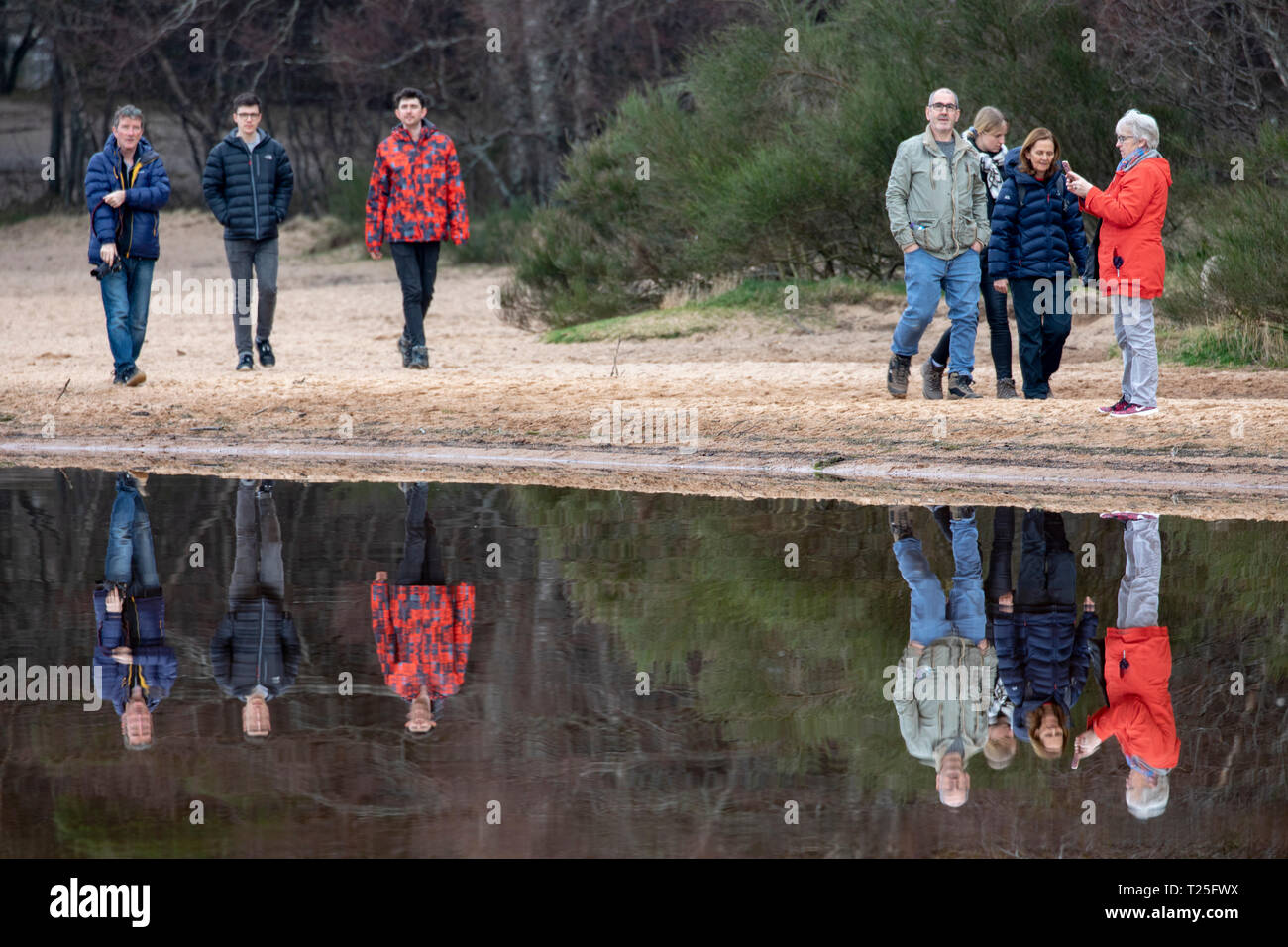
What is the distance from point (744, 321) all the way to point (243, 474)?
25.0 ft

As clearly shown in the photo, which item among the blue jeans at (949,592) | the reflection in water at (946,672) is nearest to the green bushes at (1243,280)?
the blue jeans at (949,592)

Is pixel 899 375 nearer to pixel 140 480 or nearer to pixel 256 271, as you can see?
pixel 140 480

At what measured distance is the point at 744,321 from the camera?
17.8 m

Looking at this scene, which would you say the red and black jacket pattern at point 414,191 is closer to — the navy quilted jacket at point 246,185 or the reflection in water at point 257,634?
the navy quilted jacket at point 246,185

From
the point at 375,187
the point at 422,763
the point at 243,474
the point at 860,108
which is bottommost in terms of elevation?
the point at 422,763

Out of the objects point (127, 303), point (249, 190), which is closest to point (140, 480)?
point (127, 303)

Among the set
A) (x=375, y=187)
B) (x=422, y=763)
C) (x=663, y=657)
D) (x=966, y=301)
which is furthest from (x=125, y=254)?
(x=422, y=763)

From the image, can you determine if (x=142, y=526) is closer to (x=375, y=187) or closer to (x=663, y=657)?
(x=663, y=657)

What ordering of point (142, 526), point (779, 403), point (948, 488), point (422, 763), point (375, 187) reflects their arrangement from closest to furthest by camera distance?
point (422, 763) → point (142, 526) → point (948, 488) → point (779, 403) → point (375, 187)

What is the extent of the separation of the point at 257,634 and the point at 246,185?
764 centimetres

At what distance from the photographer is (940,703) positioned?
571 cm

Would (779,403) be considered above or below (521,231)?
below

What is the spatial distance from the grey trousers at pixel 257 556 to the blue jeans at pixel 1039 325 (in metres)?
4.67

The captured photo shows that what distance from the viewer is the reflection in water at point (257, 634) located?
592 centimetres
